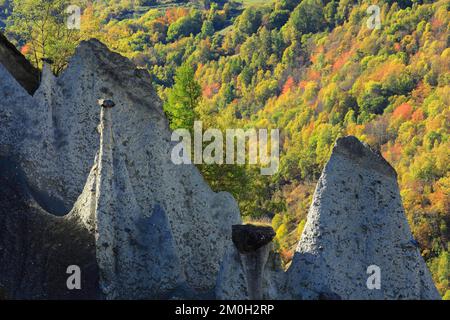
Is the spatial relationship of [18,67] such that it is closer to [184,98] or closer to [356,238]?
[356,238]

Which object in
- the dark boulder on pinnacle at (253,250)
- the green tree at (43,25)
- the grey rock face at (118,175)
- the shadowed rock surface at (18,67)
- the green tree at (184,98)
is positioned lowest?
the dark boulder on pinnacle at (253,250)

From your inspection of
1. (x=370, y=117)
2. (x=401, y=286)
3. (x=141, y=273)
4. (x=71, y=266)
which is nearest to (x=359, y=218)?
(x=401, y=286)

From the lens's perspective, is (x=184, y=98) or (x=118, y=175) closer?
(x=118, y=175)

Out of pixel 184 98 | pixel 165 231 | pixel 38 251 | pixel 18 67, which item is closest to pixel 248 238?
pixel 165 231

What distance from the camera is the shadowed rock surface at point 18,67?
1011 inches

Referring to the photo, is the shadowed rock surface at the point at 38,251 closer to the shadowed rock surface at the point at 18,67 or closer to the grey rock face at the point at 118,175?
the grey rock face at the point at 118,175

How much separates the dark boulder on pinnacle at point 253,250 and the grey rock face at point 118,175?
1768mm

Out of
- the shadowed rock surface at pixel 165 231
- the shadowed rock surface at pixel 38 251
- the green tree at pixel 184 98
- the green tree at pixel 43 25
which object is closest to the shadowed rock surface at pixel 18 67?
the shadowed rock surface at pixel 165 231

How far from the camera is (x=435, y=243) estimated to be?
131 meters

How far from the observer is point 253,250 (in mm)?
18844

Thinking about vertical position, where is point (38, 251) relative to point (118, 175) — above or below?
below

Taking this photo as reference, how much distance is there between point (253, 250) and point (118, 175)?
11.8 ft

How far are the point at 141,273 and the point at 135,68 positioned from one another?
5506 mm
